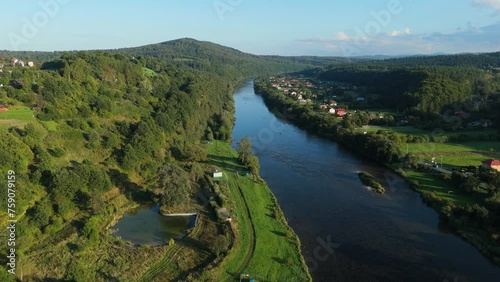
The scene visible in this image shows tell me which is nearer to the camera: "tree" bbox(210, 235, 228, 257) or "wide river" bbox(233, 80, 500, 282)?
"wide river" bbox(233, 80, 500, 282)

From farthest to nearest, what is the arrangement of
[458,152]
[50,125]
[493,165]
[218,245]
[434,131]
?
[434,131] → [458,152] → [493,165] → [50,125] → [218,245]

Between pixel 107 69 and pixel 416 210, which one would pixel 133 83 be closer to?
pixel 107 69

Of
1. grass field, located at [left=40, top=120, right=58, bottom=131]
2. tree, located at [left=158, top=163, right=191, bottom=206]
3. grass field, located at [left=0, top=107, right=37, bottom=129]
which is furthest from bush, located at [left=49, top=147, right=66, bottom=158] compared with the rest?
tree, located at [left=158, top=163, right=191, bottom=206]

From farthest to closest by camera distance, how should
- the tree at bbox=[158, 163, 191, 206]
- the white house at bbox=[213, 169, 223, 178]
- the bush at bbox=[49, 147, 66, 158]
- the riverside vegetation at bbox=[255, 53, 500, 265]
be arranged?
the white house at bbox=[213, 169, 223, 178], the bush at bbox=[49, 147, 66, 158], the tree at bbox=[158, 163, 191, 206], the riverside vegetation at bbox=[255, 53, 500, 265]

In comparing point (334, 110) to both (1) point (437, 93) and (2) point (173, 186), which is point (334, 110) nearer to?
(1) point (437, 93)

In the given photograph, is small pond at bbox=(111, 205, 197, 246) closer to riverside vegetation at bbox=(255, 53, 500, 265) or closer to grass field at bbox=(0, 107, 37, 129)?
grass field at bbox=(0, 107, 37, 129)

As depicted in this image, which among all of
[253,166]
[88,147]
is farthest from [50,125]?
[253,166]

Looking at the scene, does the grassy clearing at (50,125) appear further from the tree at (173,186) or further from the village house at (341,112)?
the village house at (341,112)
